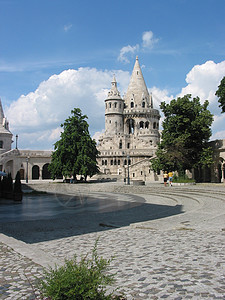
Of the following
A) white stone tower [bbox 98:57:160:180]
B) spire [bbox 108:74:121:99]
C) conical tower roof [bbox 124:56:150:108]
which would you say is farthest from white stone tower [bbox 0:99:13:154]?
conical tower roof [bbox 124:56:150:108]

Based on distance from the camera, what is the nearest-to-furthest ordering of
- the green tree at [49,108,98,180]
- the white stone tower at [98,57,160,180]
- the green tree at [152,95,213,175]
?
1. the green tree at [152,95,213,175]
2. the green tree at [49,108,98,180]
3. the white stone tower at [98,57,160,180]

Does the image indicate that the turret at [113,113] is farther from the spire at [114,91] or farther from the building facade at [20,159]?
the building facade at [20,159]

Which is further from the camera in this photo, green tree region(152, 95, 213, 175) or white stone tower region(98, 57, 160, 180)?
white stone tower region(98, 57, 160, 180)

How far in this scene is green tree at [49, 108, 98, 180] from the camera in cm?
3934

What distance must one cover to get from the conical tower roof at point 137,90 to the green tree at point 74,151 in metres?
36.9

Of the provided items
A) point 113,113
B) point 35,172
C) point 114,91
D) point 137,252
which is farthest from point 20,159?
point 137,252

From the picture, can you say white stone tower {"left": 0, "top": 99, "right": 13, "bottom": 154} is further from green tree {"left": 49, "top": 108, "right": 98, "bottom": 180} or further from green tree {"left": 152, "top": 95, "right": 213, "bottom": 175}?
green tree {"left": 152, "top": 95, "right": 213, "bottom": 175}

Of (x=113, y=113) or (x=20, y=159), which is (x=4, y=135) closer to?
(x=20, y=159)

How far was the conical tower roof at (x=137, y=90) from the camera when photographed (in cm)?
7769

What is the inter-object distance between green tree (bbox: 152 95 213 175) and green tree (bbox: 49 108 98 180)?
365 inches

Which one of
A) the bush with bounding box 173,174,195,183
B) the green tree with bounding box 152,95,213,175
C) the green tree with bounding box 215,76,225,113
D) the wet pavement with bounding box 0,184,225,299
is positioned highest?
the green tree with bounding box 215,76,225,113

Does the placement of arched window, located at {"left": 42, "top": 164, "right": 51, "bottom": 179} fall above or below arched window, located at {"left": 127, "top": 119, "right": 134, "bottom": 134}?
below

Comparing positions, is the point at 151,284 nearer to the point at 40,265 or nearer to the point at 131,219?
the point at 40,265

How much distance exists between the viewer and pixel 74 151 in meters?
40.1
